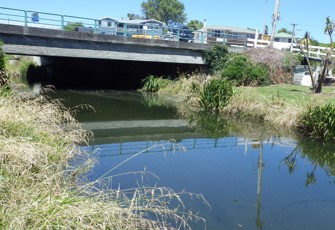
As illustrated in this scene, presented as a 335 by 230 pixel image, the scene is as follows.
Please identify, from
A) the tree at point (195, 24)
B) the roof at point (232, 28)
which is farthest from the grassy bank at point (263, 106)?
the tree at point (195, 24)

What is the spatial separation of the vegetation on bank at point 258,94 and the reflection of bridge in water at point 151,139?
1.24 m

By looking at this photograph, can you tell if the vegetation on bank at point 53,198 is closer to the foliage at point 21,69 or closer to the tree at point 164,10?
the foliage at point 21,69

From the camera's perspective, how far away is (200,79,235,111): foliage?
51.3 feet

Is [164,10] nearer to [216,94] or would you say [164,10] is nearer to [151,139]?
[216,94]

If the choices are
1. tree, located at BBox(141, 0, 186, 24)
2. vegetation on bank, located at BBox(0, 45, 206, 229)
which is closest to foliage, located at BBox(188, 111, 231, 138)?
vegetation on bank, located at BBox(0, 45, 206, 229)

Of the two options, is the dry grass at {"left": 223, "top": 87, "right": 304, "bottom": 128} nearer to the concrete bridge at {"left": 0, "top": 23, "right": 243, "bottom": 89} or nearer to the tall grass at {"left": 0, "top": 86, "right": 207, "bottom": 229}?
the concrete bridge at {"left": 0, "top": 23, "right": 243, "bottom": 89}

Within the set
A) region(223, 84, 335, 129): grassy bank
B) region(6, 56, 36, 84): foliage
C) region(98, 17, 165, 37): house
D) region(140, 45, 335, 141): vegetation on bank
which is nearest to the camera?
region(140, 45, 335, 141): vegetation on bank

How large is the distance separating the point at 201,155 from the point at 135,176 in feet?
9.31

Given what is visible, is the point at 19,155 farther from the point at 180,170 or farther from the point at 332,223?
the point at 332,223

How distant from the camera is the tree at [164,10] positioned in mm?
92750

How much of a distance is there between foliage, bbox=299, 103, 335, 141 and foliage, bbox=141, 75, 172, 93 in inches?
490

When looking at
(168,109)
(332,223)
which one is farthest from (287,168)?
(168,109)

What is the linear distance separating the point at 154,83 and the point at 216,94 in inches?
335

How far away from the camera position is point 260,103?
15.1m
